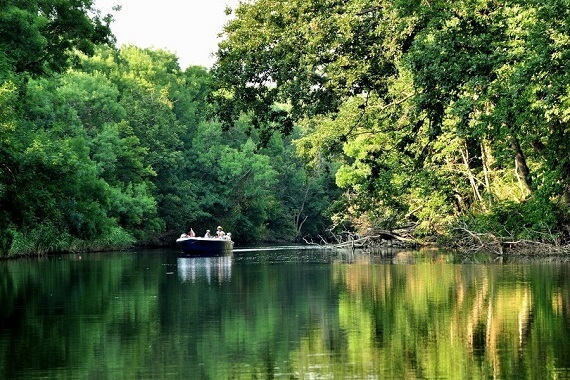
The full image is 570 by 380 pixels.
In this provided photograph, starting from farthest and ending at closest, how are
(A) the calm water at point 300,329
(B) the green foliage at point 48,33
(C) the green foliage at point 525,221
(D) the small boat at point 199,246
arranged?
(D) the small boat at point 199,246 < (B) the green foliage at point 48,33 < (C) the green foliage at point 525,221 < (A) the calm water at point 300,329

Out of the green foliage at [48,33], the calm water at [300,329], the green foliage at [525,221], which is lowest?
the calm water at [300,329]

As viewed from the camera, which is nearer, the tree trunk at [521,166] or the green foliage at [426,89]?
the green foliage at [426,89]

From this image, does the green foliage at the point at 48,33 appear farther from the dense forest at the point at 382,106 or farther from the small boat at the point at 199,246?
the small boat at the point at 199,246

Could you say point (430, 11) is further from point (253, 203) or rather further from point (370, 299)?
point (253, 203)

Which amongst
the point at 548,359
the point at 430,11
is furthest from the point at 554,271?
the point at 548,359

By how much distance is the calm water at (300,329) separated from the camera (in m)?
9.93

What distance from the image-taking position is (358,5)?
2761cm

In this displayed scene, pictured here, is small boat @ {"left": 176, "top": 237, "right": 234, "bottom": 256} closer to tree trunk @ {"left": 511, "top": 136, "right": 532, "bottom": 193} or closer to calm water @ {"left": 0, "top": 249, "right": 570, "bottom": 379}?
tree trunk @ {"left": 511, "top": 136, "right": 532, "bottom": 193}

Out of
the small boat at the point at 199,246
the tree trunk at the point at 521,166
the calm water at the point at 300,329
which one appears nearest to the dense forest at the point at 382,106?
the tree trunk at the point at 521,166

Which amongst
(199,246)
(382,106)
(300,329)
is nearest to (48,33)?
(382,106)

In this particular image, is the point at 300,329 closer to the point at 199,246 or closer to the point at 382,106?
the point at 382,106

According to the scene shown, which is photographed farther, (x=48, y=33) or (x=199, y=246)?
(x=199, y=246)

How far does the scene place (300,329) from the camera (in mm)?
13516

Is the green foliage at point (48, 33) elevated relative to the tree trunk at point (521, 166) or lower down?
elevated
